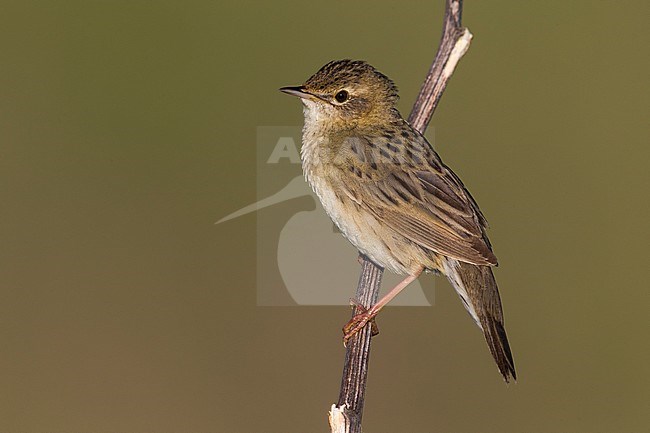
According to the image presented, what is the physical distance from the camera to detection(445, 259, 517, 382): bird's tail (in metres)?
4.29

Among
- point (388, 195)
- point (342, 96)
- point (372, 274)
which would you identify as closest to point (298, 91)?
point (342, 96)

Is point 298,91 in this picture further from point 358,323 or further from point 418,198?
point 358,323

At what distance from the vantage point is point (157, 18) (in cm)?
979

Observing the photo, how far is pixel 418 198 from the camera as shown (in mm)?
4555

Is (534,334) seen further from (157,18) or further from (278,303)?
(157,18)

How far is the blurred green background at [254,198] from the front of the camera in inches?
308

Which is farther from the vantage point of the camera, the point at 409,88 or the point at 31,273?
the point at 409,88

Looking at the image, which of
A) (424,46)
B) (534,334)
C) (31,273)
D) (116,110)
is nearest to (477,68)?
(424,46)

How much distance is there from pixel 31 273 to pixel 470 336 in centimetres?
416

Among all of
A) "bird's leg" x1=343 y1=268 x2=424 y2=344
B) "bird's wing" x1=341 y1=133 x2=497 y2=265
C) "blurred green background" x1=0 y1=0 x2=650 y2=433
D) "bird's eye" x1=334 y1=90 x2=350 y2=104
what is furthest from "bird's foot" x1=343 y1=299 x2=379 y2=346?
"blurred green background" x1=0 y1=0 x2=650 y2=433

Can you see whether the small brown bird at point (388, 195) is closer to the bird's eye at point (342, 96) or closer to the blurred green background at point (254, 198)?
the bird's eye at point (342, 96)

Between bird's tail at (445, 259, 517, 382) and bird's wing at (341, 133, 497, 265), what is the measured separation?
153 mm

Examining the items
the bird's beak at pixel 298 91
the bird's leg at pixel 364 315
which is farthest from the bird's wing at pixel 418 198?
the bird's beak at pixel 298 91

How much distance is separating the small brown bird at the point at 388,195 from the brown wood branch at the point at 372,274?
161mm
